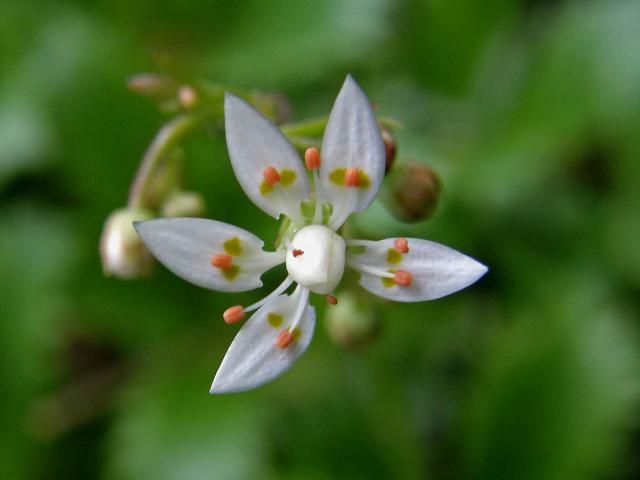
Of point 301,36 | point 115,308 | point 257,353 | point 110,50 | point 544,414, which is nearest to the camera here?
point 257,353

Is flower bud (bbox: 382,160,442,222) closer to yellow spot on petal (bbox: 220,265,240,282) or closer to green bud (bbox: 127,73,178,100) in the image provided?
yellow spot on petal (bbox: 220,265,240,282)

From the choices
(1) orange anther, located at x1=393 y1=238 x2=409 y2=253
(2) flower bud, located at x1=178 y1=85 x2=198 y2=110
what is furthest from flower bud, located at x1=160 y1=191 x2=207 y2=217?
(1) orange anther, located at x1=393 y1=238 x2=409 y2=253

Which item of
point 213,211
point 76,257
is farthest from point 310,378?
→ point 76,257

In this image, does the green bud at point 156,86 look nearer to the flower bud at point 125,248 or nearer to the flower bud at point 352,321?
the flower bud at point 125,248

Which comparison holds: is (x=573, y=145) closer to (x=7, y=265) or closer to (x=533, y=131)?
(x=533, y=131)

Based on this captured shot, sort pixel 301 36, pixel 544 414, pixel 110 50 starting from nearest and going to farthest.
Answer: pixel 544 414 < pixel 110 50 < pixel 301 36

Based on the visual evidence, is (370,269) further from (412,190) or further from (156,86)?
(156,86)

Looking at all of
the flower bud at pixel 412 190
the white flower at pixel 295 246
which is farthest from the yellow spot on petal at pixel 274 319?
the flower bud at pixel 412 190
